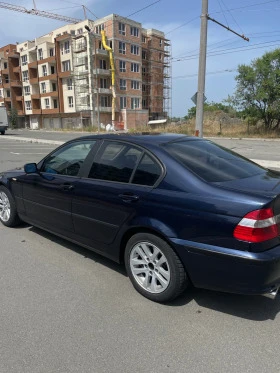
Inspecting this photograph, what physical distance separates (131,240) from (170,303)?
703 mm

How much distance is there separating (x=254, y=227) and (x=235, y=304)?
973 millimetres

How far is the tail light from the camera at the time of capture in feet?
8.14

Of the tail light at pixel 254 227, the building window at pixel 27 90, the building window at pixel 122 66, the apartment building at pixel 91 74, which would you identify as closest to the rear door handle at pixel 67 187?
the tail light at pixel 254 227

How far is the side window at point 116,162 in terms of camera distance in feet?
10.9

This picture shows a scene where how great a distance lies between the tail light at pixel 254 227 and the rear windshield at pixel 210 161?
1.78 feet

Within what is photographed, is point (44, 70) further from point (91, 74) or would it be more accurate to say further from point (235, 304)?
point (235, 304)

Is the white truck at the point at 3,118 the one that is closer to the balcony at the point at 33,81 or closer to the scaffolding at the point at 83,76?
the scaffolding at the point at 83,76

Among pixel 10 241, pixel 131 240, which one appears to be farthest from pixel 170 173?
pixel 10 241

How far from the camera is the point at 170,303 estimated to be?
304 cm

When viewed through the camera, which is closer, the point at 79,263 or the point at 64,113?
the point at 79,263

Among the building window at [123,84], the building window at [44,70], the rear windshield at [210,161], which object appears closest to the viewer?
the rear windshield at [210,161]

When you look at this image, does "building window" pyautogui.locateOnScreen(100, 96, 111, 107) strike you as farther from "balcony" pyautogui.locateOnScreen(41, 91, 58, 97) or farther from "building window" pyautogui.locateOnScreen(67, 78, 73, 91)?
"balcony" pyautogui.locateOnScreen(41, 91, 58, 97)

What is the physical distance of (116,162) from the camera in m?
3.48

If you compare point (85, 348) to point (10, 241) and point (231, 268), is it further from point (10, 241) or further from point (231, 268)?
point (10, 241)
